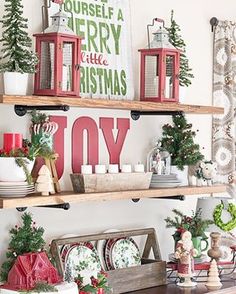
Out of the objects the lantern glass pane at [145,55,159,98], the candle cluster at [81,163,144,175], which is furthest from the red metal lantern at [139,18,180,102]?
the candle cluster at [81,163,144,175]

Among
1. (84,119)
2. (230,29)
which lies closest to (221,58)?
(230,29)

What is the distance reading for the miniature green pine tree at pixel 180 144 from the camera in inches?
146

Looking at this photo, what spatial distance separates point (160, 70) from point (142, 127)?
0.36 metres

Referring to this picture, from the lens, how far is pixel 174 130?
3.74 meters

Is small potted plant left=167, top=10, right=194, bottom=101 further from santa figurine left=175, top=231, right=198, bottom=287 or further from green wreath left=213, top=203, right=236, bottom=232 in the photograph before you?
santa figurine left=175, top=231, right=198, bottom=287

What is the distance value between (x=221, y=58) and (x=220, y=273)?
1220 mm

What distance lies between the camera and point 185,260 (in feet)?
11.2

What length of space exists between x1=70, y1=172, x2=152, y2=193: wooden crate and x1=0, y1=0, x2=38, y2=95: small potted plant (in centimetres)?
46

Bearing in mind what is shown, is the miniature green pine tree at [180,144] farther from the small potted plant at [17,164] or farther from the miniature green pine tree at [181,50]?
the small potted plant at [17,164]

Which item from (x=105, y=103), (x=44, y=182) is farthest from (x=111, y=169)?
(x=44, y=182)

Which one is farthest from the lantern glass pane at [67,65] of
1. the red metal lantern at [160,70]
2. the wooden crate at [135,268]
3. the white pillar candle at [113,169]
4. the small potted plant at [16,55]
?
the wooden crate at [135,268]

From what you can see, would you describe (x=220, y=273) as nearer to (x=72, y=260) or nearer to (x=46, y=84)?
(x=72, y=260)

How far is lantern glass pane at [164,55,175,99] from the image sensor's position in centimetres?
353

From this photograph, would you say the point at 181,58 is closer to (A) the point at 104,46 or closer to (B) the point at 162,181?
(A) the point at 104,46
